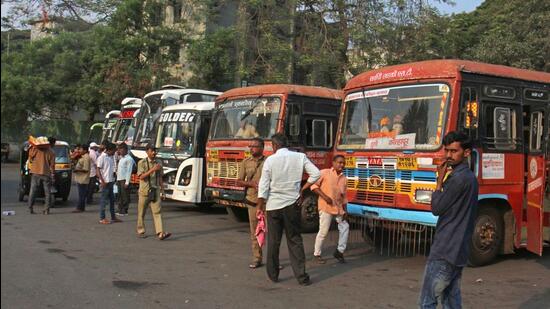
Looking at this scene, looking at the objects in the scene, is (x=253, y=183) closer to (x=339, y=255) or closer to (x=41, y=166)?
(x=339, y=255)

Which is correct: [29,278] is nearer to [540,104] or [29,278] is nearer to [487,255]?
[487,255]

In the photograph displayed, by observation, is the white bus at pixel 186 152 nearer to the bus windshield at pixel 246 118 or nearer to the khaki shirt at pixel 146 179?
the bus windshield at pixel 246 118

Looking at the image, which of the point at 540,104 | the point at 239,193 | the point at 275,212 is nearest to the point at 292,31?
the point at 239,193

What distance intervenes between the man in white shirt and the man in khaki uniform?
3.39 metres

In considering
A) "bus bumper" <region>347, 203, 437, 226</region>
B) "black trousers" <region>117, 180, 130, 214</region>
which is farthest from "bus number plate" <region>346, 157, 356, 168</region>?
"black trousers" <region>117, 180, 130, 214</region>

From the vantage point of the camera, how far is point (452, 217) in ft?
13.8

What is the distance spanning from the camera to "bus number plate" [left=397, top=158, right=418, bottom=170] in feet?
24.8

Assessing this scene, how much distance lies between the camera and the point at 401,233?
28.3 ft

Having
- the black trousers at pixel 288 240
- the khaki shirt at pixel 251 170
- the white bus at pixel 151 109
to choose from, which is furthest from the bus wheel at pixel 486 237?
the white bus at pixel 151 109

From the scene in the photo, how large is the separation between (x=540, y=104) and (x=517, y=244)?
2.14 m

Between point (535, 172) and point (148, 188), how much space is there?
620 cm

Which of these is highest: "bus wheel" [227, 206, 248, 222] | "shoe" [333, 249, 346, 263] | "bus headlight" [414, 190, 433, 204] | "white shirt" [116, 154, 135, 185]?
"white shirt" [116, 154, 135, 185]

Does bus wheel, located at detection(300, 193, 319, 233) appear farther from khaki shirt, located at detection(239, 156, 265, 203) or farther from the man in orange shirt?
khaki shirt, located at detection(239, 156, 265, 203)

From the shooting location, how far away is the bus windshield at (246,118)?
10.8 m
